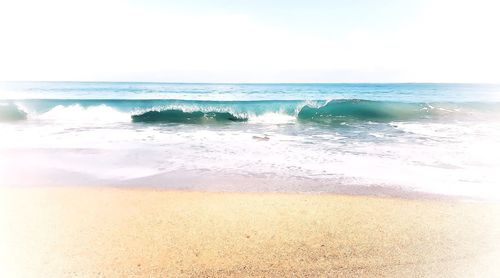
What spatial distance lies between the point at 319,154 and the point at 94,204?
5.42 metres

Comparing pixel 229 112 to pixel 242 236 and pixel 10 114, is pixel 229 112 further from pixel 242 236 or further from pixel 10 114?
pixel 242 236

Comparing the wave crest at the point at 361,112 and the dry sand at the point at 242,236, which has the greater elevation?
the wave crest at the point at 361,112

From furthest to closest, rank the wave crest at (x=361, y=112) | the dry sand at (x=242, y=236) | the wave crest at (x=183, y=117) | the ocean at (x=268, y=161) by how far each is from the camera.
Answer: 1. the wave crest at (x=361, y=112)
2. the wave crest at (x=183, y=117)
3. the ocean at (x=268, y=161)
4. the dry sand at (x=242, y=236)

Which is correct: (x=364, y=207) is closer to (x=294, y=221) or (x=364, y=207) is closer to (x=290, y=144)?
(x=294, y=221)

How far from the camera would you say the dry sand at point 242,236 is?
11.0 ft

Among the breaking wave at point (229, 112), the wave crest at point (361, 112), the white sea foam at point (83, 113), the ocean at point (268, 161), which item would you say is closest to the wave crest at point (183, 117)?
the breaking wave at point (229, 112)

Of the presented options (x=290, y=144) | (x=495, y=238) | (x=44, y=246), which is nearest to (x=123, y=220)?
→ (x=44, y=246)

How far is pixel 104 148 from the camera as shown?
32.2 ft

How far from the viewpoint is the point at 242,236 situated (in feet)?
13.1

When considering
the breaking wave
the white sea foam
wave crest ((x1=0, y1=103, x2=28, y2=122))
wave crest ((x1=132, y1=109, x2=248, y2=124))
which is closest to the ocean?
wave crest ((x1=0, y1=103, x2=28, y2=122))

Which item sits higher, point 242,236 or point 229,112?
point 229,112

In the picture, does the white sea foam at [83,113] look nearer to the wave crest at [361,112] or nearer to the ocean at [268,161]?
the ocean at [268,161]

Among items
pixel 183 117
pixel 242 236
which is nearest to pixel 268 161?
pixel 242 236

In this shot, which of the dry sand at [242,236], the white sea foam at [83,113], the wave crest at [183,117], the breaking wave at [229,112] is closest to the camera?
the dry sand at [242,236]
